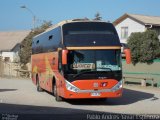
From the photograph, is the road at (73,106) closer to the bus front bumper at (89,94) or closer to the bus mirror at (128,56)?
the bus front bumper at (89,94)

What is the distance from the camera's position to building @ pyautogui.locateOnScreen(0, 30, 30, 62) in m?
73.4

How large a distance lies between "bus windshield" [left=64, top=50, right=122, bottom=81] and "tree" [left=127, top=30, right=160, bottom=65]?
52.2ft

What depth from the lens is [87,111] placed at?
53.4ft

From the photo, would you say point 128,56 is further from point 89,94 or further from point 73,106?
point 73,106

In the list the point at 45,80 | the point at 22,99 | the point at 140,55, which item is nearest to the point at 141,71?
the point at 140,55

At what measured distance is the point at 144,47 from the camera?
34531 mm

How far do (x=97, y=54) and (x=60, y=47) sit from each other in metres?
1.58

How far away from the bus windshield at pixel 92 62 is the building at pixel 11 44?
5237 centimetres

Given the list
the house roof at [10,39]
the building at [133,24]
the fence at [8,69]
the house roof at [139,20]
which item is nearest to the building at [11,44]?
the house roof at [10,39]

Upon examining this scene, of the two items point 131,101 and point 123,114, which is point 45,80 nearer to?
point 131,101

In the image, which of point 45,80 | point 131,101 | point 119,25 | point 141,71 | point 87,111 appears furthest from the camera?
point 119,25

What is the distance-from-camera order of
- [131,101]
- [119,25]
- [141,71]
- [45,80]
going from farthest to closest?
[119,25]
[141,71]
[45,80]
[131,101]

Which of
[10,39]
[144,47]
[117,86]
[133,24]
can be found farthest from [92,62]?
[10,39]

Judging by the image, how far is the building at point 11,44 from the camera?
7338 cm
